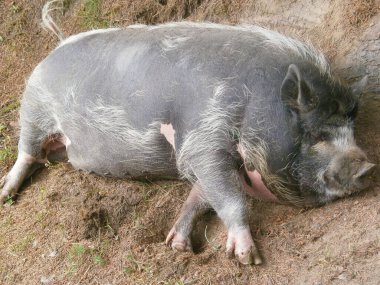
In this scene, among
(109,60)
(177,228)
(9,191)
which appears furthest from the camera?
(9,191)

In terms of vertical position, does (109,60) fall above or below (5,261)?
above

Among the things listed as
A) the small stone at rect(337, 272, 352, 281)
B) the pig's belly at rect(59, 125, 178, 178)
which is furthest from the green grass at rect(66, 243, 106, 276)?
the small stone at rect(337, 272, 352, 281)

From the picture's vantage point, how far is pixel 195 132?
3801 mm

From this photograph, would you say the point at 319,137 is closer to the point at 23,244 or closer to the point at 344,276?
the point at 344,276

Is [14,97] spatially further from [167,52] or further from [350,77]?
[350,77]

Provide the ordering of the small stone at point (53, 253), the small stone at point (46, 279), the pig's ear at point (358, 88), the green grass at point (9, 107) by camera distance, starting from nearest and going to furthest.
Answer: the pig's ear at point (358, 88) → the small stone at point (46, 279) → the small stone at point (53, 253) → the green grass at point (9, 107)

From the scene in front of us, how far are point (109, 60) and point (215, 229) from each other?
4.74 ft

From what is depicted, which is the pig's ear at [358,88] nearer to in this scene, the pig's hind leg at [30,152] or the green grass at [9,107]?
the pig's hind leg at [30,152]

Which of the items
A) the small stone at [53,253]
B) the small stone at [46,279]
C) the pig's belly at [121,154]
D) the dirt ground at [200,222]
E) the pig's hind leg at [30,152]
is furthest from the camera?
the pig's hind leg at [30,152]

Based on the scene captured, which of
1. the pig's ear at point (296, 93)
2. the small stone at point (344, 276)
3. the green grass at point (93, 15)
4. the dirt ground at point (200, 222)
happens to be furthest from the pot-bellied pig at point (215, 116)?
the green grass at point (93, 15)

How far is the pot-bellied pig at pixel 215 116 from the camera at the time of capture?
358 cm

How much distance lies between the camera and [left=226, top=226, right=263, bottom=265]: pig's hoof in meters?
3.46

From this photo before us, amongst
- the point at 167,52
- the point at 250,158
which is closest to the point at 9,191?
the point at 167,52

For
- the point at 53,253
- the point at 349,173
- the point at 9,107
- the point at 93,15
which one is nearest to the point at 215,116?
the point at 349,173
